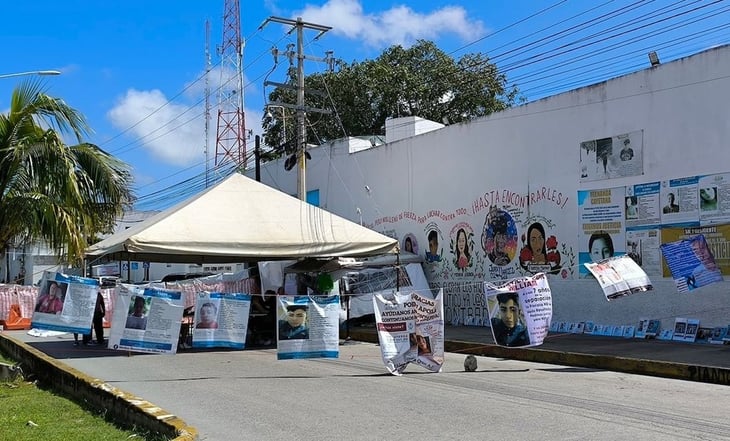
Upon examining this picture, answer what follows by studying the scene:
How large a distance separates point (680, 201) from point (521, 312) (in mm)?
5799

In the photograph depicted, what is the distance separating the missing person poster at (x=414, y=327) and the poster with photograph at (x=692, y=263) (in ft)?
14.7

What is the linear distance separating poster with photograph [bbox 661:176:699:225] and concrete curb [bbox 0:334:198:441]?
1205cm

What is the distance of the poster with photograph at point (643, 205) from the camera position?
16.8 meters

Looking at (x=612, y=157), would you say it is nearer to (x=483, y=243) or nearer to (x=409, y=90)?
(x=483, y=243)

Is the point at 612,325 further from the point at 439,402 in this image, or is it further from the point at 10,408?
the point at 10,408

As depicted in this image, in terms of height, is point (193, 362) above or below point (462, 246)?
below

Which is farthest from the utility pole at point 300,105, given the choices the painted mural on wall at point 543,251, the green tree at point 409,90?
the green tree at point 409,90

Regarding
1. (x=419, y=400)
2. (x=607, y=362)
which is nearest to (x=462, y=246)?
(x=607, y=362)

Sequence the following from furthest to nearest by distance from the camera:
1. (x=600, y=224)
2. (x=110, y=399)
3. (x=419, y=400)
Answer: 1. (x=600, y=224)
2. (x=419, y=400)
3. (x=110, y=399)

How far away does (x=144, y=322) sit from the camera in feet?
44.8

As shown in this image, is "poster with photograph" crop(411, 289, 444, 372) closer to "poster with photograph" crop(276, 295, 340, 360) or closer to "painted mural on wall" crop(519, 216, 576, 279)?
"poster with photograph" crop(276, 295, 340, 360)

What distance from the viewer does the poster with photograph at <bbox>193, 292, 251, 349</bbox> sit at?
14.0 meters

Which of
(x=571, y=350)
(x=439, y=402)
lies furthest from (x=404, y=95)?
(x=439, y=402)

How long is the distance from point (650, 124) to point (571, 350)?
223 inches
